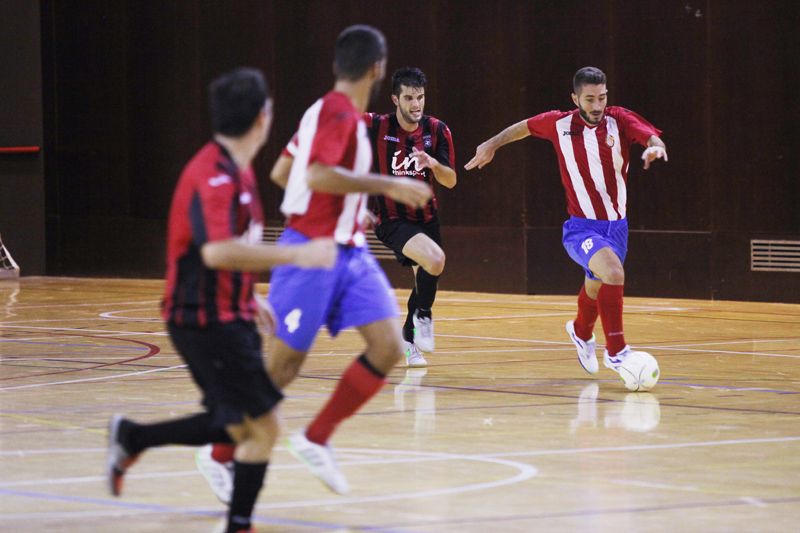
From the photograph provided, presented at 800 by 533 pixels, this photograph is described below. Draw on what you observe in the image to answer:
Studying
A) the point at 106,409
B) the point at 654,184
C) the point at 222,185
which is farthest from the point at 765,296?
the point at 222,185

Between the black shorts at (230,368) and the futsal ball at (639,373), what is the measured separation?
4144 millimetres

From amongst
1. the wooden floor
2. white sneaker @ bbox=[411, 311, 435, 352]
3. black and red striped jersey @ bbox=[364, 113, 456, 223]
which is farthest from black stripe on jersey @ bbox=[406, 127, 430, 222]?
the wooden floor

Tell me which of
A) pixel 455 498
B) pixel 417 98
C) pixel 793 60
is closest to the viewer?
pixel 455 498

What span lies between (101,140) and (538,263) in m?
6.43

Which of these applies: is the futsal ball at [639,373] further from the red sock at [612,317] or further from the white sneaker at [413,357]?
the white sneaker at [413,357]

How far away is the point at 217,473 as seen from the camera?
5.34 metres

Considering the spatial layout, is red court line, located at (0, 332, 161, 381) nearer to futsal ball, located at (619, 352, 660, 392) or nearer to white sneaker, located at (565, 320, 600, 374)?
white sneaker, located at (565, 320, 600, 374)

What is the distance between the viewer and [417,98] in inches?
385

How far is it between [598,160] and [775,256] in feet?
19.0

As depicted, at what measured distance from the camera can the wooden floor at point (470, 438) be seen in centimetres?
519

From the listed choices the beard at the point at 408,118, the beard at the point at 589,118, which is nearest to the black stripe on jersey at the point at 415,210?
the beard at the point at 408,118

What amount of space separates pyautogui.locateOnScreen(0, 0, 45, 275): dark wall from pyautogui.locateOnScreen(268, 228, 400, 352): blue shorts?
14205 mm

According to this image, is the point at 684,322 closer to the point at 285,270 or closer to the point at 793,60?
the point at 793,60

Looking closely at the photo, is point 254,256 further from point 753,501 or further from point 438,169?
point 438,169
